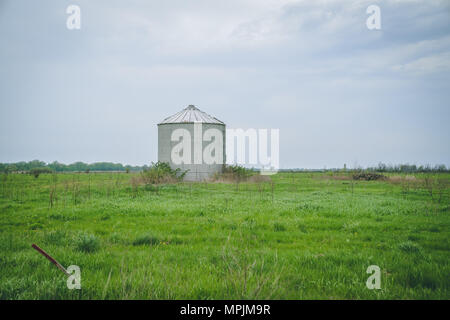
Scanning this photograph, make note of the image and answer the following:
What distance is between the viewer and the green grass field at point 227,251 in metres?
4.05

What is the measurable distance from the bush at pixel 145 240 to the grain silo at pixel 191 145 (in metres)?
21.4

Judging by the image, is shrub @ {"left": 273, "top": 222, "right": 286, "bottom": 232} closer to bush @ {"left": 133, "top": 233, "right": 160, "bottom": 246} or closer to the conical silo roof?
bush @ {"left": 133, "top": 233, "right": 160, "bottom": 246}

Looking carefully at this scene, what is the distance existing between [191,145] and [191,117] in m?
3.23

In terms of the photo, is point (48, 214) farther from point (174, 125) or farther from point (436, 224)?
point (174, 125)

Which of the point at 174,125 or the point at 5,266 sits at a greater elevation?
the point at 174,125

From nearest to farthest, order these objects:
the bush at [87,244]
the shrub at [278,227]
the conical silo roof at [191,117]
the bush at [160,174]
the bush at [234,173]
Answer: the bush at [87,244]
the shrub at [278,227]
the bush at [160,174]
the bush at [234,173]
the conical silo roof at [191,117]

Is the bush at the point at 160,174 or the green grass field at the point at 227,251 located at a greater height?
the bush at the point at 160,174

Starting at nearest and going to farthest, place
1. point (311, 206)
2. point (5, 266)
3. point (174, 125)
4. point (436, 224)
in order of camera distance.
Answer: point (5, 266) → point (436, 224) → point (311, 206) → point (174, 125)

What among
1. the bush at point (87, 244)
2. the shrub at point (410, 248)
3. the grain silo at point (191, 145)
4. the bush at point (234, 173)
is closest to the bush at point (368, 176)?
the bush at point (234, 173)

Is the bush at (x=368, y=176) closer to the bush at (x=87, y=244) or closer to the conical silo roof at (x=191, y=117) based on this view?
the conical silo roof at (x=191, y=117)
